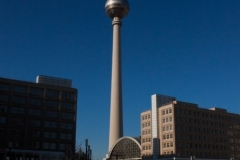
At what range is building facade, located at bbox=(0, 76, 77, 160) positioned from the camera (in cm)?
11069

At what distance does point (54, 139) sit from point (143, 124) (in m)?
30.5

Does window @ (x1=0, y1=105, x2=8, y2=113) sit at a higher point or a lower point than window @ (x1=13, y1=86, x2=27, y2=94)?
lower

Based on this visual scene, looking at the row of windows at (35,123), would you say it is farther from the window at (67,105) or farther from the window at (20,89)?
the window at (20,89)

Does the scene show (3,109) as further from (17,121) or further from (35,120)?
(35,120)

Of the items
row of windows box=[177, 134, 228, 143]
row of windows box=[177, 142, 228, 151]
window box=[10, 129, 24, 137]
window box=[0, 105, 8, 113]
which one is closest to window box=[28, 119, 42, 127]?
window box=[10, 129, 24, 137]

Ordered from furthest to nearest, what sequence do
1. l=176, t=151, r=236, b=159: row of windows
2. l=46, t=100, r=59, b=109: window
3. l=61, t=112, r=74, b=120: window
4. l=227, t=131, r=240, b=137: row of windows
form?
l=61, t=112, r=74, b=120: window
l=227, t=131, r=240, b=137: row of windows
l=46, t=100, r=59, b=109: window
l=176, t=151, r=236, b=159: row of windows

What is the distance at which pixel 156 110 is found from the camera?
379ft

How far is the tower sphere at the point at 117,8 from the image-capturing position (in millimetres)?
151750

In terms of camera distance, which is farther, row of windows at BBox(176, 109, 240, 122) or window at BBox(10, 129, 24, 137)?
window at BBox(10, 129, 24, 137)

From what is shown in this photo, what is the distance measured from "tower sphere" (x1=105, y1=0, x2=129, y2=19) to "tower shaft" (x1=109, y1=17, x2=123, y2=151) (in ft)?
7.03

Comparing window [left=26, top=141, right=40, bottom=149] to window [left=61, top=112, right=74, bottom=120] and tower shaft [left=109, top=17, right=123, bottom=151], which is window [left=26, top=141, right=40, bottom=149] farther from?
tower shaft [left=109, top=17, right=123, bottom=151]

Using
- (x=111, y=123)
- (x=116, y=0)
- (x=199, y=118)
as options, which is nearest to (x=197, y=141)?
(x=199, y=118)

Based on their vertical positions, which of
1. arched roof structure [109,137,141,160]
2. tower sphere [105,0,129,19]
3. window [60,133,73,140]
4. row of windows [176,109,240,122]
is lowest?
arched roof structure [109,137,141,160]

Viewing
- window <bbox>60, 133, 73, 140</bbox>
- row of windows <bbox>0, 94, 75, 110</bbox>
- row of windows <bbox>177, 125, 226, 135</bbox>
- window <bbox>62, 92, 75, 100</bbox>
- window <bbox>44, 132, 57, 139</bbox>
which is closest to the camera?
row of windows <bbox>177, 125, 226, 135</bbox>
